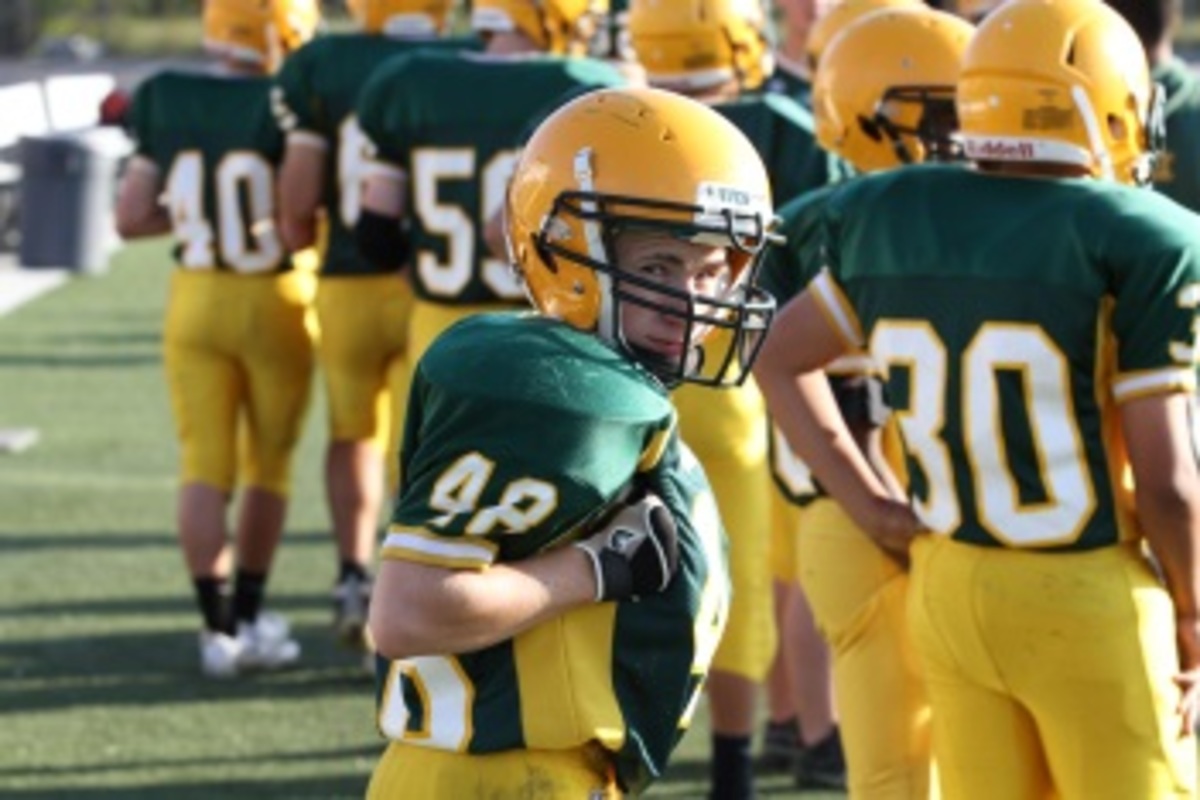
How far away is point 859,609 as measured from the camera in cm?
491

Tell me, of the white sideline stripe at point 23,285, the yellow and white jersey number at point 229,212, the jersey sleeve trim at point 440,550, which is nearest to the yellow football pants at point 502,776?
the jersey sleeve trim at point 440,550

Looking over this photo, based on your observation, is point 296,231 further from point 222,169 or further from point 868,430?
point 868,430

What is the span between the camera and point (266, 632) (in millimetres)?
7383

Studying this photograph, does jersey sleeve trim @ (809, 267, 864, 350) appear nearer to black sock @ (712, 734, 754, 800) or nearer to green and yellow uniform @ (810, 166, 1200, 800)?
green and yellow uniform @ (810, 166, 1200, 800)

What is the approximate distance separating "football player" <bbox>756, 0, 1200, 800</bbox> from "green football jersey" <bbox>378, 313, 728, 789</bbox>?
0.85 metres

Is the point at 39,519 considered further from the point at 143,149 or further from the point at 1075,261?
the point at 1075,261

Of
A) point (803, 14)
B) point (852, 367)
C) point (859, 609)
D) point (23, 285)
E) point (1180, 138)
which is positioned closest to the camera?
point (859, 609)

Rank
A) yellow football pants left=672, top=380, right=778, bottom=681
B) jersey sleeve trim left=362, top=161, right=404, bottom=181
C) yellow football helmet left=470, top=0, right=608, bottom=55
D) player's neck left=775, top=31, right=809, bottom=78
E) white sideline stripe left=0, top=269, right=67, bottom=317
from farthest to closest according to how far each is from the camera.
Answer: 1. white sideline stripe left=0, top=269, right=67, bottom=317
2. player's neck left=775, top=31, right=809, bottom=78
3. jersey sleeve trim left=362, top=161, right=404, bottom=181
4. yellow football helmet left=470, top=0, right=608, bottom=55
5. yellow football pants left=672, top=380, right=778, bottom=681

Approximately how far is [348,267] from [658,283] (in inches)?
169

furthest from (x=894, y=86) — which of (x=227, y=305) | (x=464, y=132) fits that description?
(x=227, y=305)

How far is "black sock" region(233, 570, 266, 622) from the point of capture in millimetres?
7488

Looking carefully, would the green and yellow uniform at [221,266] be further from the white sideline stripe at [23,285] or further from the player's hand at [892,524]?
the white sideline stripe at [23,285]

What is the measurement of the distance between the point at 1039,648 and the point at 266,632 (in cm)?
358

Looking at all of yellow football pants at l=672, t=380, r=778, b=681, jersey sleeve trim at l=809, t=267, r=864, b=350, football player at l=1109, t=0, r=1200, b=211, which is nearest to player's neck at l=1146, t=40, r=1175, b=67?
football player at l=1109, t=0, r=1200, b=211
